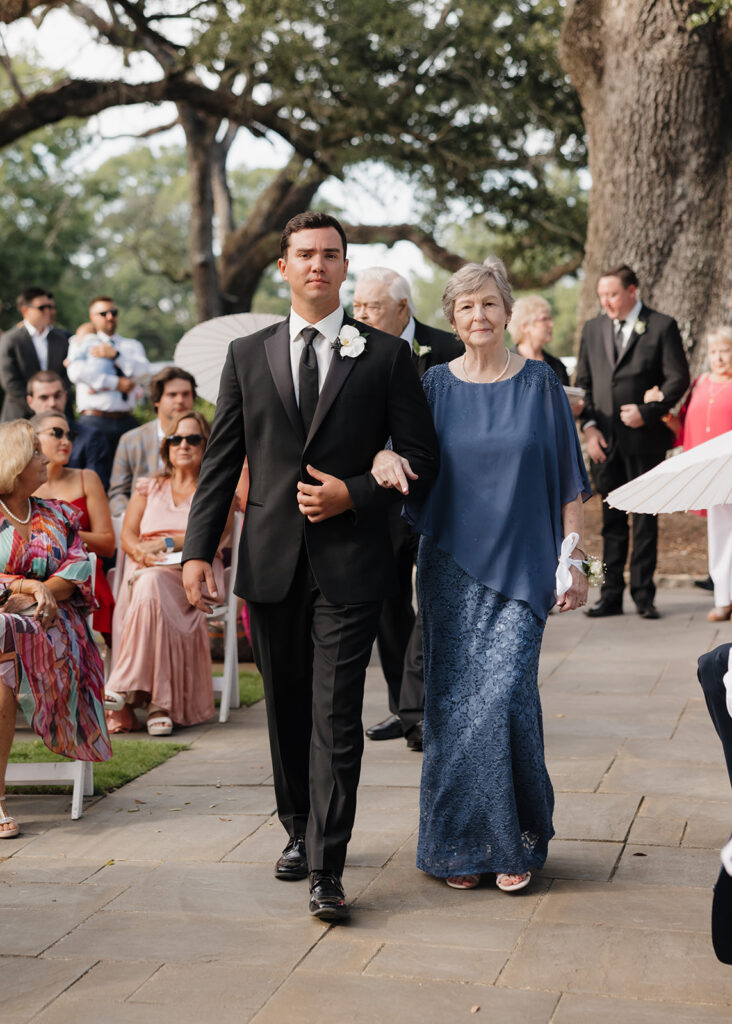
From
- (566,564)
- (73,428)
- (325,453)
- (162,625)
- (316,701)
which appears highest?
(325,453)

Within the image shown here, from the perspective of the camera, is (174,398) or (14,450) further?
(174,398)

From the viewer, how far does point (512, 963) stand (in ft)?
12.5

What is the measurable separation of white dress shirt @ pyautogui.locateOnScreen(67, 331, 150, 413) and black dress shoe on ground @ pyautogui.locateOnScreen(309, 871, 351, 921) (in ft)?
22.4

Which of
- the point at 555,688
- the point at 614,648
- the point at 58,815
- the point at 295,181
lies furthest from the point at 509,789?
the point at 295,181

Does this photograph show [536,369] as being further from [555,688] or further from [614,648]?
[614,648]

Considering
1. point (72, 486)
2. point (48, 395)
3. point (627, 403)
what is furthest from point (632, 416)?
point (72, 486)

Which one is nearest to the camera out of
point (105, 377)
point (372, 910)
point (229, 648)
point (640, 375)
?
point (372, 910)

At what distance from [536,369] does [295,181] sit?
20.1 m

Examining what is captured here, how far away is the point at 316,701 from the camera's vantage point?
14.2ft

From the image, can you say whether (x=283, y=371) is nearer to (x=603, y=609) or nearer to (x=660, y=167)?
(x=603, y=609)

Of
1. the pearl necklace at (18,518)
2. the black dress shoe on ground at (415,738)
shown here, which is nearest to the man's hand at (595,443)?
the black dress shoe on ground at (415,738)

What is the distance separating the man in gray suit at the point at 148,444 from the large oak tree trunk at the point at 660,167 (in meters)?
7.16

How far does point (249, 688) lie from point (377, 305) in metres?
2.74

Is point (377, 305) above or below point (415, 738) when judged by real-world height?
above
